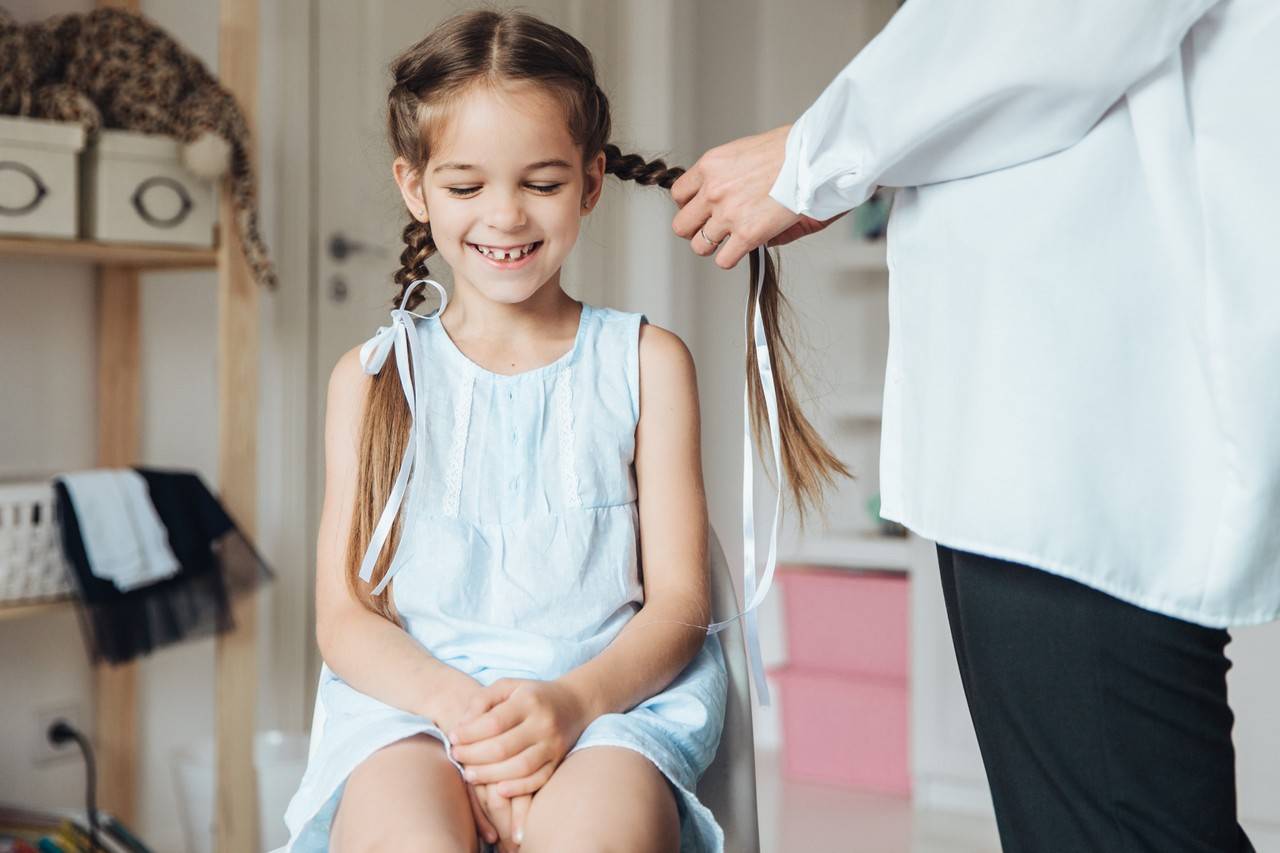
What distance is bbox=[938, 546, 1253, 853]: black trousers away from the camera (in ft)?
2.65

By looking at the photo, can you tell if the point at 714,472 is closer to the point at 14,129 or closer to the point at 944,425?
the point at 14,129

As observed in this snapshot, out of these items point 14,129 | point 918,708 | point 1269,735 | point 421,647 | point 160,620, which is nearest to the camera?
point 421,647

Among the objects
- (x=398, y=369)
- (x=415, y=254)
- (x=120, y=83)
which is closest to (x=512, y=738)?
(x=398, y=369)

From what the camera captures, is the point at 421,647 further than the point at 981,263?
Yes

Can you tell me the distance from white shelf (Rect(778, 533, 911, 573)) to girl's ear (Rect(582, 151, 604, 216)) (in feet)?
6.32

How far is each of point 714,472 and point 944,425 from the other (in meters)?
2.53

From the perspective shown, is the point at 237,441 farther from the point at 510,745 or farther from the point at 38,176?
the point at 510,745

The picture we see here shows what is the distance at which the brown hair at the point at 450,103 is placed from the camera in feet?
3.71

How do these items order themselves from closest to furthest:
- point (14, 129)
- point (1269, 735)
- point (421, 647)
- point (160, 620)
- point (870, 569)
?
point (421, 647)
point (14, 129)
point (160, 620)
point (1269, 735)
point (870, 569)

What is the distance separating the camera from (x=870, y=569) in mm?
3203

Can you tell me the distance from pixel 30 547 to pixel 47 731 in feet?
1.77

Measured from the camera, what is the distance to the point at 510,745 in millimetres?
947

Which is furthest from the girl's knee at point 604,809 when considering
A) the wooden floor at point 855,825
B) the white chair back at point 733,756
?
the wooden floor at point 855,825

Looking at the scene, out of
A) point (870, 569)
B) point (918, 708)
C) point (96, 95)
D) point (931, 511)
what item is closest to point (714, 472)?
point (870, 569)
